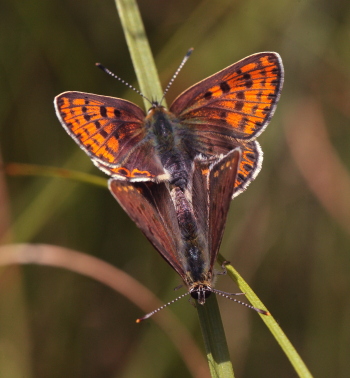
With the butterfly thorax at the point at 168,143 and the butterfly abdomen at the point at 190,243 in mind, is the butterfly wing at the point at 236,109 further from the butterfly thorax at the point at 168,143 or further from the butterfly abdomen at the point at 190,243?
the butterfly abdomen at the point at 190,243

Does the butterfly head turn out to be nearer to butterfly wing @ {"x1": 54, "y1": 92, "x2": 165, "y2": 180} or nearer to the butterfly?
the butterfly

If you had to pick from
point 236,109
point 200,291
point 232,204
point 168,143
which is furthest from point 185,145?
point 232,204

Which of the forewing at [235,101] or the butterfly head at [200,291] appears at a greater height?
the forewing at [235,101]

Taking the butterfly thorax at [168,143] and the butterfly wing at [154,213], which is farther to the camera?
the butterfly thorax at [168,143]

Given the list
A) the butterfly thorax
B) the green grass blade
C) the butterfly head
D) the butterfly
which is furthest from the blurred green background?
the green grass blade

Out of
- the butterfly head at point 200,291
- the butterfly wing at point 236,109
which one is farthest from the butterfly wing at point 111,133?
the butterfly head at point 200,291

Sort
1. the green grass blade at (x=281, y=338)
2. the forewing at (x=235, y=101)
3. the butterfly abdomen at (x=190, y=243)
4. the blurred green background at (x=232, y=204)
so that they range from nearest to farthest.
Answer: the green grass blade at (x=281, y=338) < the butterfly abdomen at (x=190, y=243) < the forewing at (x=235, y=101) < the blurred green background at (x=232, y=204)
